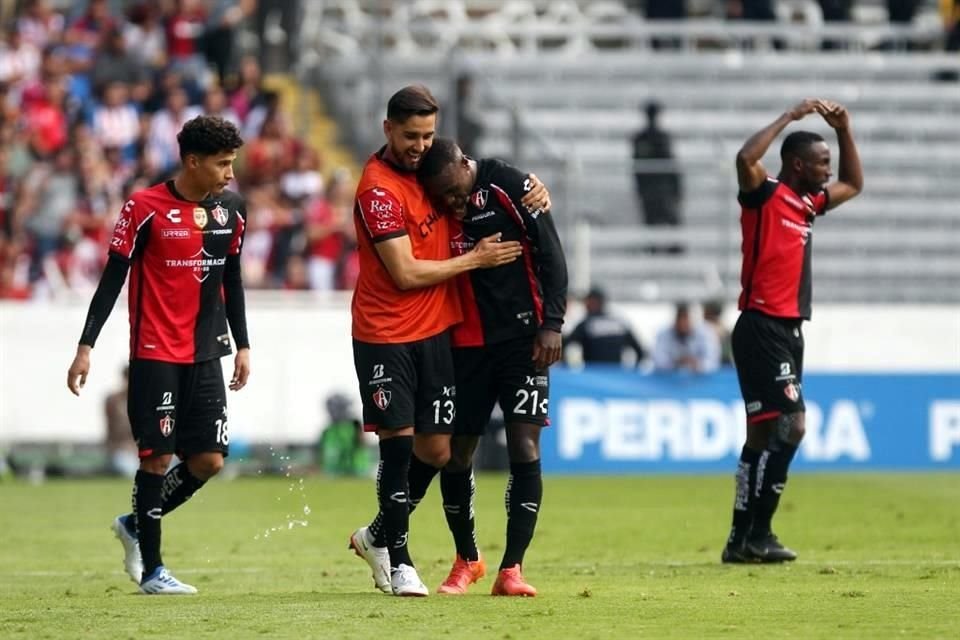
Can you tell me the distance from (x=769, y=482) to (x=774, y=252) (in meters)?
1.41

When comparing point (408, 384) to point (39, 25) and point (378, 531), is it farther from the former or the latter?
point (39, 25)

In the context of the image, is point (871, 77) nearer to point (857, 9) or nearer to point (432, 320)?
point (857, 9)

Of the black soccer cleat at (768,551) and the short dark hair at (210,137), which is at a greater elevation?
the short dark hair at (210,137)

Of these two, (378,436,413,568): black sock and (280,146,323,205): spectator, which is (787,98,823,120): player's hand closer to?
(378,436,413,568): black sock

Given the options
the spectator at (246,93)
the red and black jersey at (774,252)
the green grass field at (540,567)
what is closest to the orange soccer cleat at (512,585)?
the green grass field at (540,567)

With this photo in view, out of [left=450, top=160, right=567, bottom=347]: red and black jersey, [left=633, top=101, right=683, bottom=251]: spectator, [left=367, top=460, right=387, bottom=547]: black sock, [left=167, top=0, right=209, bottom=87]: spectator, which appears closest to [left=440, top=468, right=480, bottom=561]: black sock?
[left=367, top=460, right=387, bottom=547]: black sock

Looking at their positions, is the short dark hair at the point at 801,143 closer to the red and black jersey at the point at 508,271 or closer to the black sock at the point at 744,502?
the black sock at the point at 744,502

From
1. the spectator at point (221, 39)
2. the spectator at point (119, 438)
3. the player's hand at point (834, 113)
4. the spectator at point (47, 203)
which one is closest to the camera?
the player's hand at point (834, 113)

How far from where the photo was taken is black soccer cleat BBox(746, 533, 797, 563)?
12312mm

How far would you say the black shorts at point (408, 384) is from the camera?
33.2 ft

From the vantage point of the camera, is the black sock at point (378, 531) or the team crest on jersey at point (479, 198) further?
the black sock at point (378, 531)

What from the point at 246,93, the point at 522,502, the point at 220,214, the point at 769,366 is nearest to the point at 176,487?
the point at 220,214

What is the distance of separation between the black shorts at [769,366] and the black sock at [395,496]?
119 inches

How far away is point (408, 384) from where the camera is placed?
401 inches
